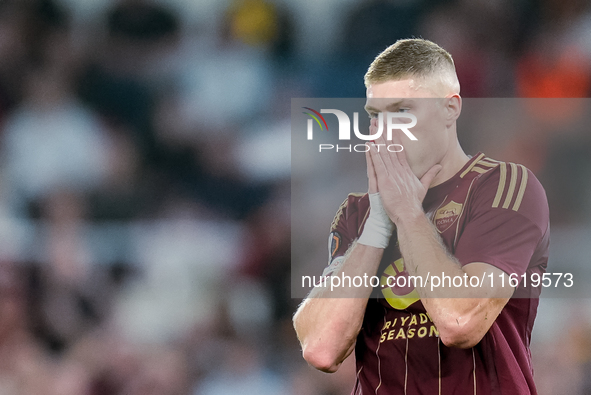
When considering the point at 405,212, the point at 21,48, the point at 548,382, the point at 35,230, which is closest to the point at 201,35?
the point at 21,48

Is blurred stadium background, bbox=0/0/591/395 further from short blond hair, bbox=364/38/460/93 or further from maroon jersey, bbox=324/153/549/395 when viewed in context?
maroon jersey, bbox=324/153/549/395

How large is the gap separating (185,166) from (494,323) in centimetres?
185

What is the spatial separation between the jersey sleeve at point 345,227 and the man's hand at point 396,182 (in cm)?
16

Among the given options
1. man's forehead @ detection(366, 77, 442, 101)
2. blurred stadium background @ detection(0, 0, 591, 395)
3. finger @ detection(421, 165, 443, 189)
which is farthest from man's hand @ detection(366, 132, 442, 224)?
blurred stadium background @ detection(0, 0, 591, 395)

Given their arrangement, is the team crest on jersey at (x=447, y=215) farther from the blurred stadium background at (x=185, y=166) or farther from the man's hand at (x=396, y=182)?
the blurred stadium background at (x=185, y=166)

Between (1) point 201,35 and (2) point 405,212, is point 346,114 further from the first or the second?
(1) point 201,35

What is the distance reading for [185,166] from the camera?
9.07ft

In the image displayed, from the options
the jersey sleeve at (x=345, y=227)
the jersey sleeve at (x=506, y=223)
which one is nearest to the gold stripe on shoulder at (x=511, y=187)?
the jersey sleeve at (x=506, y=223)

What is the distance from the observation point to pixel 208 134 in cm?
282

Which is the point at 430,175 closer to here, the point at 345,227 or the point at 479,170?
the point at 479,170

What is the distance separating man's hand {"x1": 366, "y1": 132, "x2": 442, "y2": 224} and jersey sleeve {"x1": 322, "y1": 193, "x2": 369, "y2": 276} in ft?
0.51

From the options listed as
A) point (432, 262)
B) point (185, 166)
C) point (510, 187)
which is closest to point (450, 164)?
point (510, 187)

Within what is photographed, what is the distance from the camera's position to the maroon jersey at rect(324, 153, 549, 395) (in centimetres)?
124

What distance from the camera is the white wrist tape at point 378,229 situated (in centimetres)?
134
